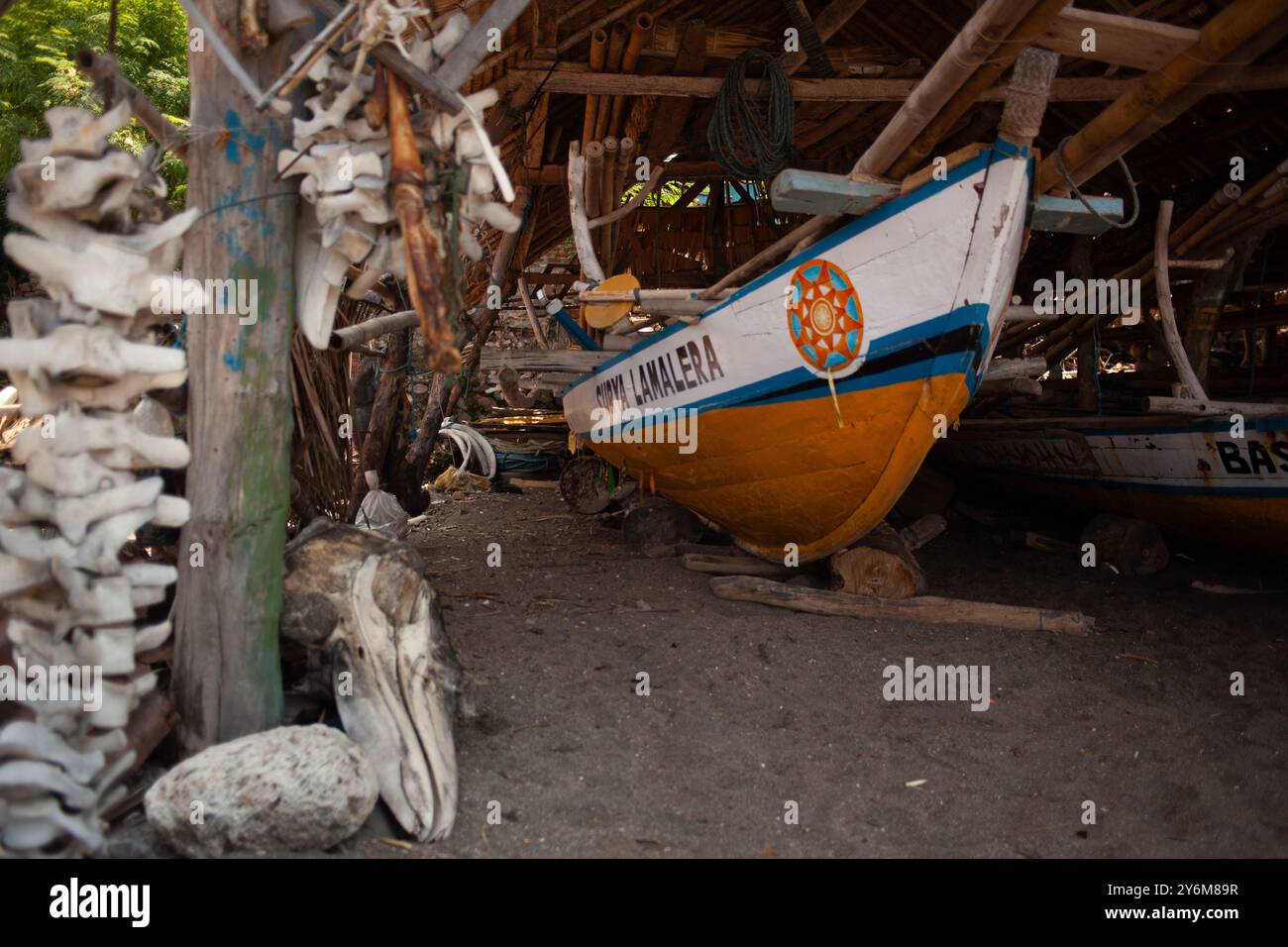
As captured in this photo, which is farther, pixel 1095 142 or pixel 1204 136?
pixel 1204 136

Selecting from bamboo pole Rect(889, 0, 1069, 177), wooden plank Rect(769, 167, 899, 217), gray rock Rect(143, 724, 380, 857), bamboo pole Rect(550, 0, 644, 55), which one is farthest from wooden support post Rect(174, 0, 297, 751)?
bamboo pole Rect(550, 0, 644, 55)

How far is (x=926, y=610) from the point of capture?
17.2 feet

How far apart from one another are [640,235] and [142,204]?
7.94m

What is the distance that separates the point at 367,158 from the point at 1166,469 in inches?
219

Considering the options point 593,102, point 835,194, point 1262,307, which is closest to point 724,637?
point 835,194

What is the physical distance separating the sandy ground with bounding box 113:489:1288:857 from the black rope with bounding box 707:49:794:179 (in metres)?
2.91

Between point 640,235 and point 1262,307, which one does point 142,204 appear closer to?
point 640,235

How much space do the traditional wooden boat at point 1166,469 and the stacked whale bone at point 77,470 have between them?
18.4ft

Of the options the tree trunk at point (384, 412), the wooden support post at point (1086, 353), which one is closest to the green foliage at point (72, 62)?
the tree trunk at point (384, 412)

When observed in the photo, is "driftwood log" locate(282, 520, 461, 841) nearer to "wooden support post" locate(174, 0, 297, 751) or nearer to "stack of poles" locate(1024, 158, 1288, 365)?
"wooden support post" locate(174, 0, 297, 751)

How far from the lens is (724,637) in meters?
4.81

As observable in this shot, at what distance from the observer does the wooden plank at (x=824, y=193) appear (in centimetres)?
420

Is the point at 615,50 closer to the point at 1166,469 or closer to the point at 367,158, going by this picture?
the point at 367,158

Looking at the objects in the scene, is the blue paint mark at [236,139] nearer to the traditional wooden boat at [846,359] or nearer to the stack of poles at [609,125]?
the traditional wooden boat at [846,359]
